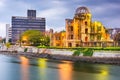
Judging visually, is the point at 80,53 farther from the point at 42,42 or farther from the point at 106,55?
the point at 42,42

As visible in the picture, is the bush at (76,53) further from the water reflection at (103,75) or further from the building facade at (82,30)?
the water reflection at (103,75)

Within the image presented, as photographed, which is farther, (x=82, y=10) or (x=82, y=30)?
(x=82, y=10)

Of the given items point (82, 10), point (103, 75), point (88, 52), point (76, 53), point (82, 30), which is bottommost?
point (103, 75)

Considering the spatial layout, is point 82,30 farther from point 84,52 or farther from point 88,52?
point 88,52

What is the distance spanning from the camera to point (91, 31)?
5999 inches

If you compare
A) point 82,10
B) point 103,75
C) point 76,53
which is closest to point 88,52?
point 76,53

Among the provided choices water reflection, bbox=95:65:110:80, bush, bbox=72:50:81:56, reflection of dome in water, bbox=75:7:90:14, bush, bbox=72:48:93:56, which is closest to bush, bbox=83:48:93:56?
bush, bbox=72:48:93:56

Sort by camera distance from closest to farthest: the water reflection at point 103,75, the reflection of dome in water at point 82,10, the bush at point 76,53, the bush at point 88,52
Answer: the water reflection at point 103,75
the bush at point 88,52
the bush at point 76,53
the reflection of dome in water at point 82,10

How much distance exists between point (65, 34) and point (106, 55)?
2381 inches

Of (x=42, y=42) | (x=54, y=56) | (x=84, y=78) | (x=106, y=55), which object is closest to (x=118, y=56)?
(x=106, y=55)

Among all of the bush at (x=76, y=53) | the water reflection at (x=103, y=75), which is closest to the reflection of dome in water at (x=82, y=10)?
the bush at (x=76, y=53)

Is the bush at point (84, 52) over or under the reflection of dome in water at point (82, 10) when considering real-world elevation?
under

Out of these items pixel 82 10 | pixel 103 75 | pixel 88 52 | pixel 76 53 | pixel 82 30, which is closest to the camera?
pixel 103 75

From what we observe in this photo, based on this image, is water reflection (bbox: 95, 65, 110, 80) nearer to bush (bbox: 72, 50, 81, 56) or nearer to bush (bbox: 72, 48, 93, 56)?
bush (bbox: 72, 48, 93, 56)
